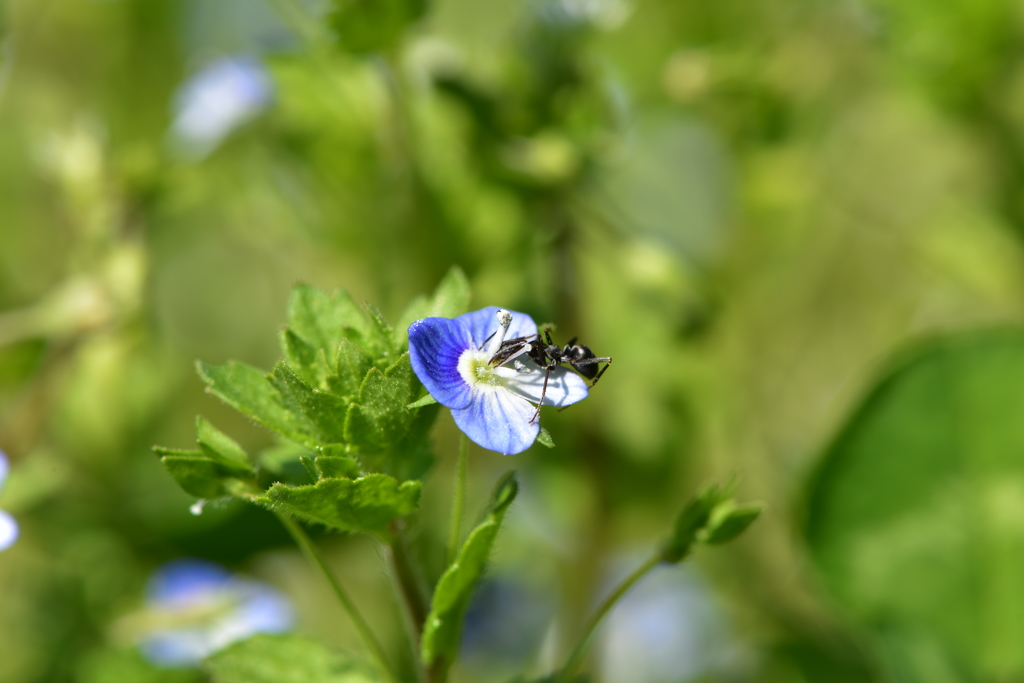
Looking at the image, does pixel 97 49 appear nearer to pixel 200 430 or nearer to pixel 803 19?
pixel 803 19

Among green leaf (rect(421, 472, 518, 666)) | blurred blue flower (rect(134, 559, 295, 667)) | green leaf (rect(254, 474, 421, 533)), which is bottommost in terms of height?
green leaf (rect(421, 472, 518, 666))


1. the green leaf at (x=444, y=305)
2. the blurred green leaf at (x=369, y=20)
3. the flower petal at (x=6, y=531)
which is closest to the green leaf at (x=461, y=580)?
the green leaf at (x=444, y=305)

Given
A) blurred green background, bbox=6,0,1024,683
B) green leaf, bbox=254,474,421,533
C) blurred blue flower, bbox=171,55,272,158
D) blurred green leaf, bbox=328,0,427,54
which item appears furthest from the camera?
blurred blue flower, bbox=171,55,272,158

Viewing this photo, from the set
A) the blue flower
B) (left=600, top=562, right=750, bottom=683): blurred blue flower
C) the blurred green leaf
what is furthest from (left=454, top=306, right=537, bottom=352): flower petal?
(left=600, top=562, right=750, bottom=683): blurred blue flower

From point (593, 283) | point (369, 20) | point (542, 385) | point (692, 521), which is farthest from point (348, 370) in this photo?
point (593, 283)

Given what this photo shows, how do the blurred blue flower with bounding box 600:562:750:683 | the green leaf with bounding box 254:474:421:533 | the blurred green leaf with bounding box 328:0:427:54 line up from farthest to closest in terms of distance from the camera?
the blurred blue flower with bounding box 600:562:750:683 → the blurred green leaf with bounding box 328:0:427:54 → the green leaf with bounding box 254:474:421:533

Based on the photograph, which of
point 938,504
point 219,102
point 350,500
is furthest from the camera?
point 219,102

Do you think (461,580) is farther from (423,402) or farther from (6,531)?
(6,531)

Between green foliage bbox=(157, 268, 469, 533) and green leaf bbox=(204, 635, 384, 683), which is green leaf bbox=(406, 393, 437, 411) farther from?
green leaf bbox=(204, 635, 384, 683)
